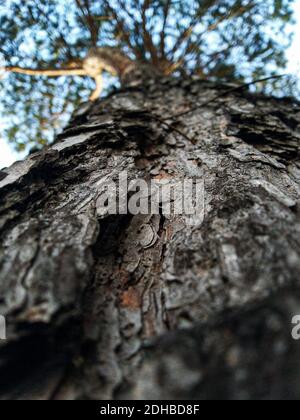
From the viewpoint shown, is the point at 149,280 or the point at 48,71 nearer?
the point at 149,280

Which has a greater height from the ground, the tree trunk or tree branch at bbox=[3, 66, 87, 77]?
tree branch at bbox=[3, 66, 87, 77]

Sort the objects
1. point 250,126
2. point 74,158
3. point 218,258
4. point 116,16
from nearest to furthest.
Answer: point 218,258
point 74,158
point 250,126
point 116,16

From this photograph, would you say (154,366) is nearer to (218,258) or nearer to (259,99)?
(218,258)

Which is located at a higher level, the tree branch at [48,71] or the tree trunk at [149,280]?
the tree branch at [48,71]

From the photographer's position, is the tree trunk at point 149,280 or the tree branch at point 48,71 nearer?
the tree trunk at point 149,280

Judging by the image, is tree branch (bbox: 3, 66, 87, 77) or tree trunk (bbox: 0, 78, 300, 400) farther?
tree branch (bbox: 3, 66, 87, 77)

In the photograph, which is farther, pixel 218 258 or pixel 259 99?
pixel 259 99

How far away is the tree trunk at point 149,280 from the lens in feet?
1.76

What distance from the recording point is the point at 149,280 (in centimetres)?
85

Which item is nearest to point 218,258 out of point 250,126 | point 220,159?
point 220,159

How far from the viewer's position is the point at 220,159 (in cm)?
122

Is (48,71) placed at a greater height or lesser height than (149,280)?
greater

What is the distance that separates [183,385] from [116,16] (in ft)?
12.4

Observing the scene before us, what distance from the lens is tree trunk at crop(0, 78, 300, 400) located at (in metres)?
0.54
